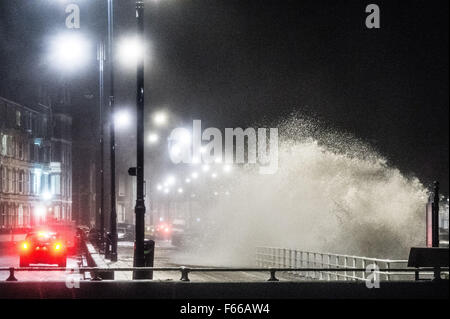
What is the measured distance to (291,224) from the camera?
74.8 m

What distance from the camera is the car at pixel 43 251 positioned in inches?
1344

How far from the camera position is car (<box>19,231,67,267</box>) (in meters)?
34.1

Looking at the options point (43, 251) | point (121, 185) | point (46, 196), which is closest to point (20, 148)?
point (46, 196)

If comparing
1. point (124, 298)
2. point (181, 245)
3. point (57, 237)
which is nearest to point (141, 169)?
→ point (124, 298)

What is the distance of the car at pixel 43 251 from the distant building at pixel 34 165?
145 feet

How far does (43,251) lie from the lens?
113 ft

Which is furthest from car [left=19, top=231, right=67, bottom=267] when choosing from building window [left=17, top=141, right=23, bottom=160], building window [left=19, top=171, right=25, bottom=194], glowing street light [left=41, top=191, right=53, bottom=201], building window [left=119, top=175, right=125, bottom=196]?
building window [left=119, top=175, right=125, bottom=196]

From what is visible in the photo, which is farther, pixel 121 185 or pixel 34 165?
pixel 121 185

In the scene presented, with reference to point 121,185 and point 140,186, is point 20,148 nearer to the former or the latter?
point 121,185

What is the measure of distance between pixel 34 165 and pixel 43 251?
181 feet

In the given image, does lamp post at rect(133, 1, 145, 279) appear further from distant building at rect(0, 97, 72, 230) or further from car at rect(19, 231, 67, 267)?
distant building at rect(0, 97, 72, 230)

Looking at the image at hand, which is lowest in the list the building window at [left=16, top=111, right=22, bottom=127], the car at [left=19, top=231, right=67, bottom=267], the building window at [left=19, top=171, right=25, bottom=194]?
the car at [left=19, top=231, right=67, bottom=267]

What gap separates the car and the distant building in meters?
44.3
